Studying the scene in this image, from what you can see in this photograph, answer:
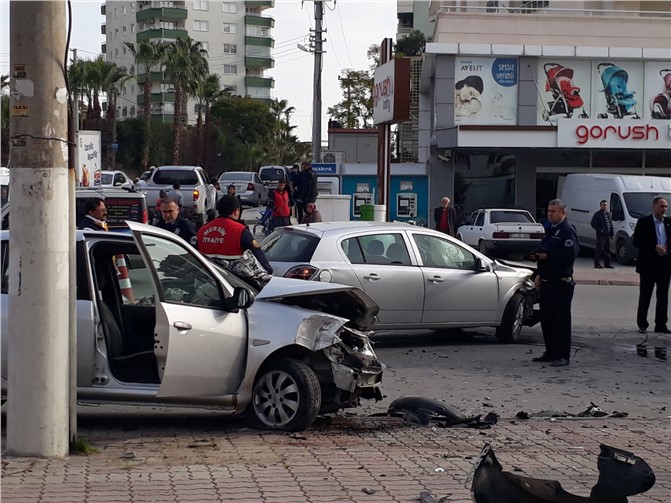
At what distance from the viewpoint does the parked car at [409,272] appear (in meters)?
11.9

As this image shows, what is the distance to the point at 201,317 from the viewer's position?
7422 mm

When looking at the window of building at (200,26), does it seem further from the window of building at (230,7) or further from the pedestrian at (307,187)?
the pedestrian at (307,187)

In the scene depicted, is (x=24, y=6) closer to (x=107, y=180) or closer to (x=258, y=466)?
(x=258, y=466)

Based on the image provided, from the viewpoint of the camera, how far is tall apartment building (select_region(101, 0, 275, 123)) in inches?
3238

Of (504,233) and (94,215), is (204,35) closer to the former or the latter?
(504,233)

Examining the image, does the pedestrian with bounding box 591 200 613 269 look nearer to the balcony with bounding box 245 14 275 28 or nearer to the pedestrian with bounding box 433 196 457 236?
the pedestrian with bounding box 433 196 457 236

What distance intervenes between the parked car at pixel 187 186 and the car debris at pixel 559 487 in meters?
25.4

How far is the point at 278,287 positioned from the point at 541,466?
257 cm

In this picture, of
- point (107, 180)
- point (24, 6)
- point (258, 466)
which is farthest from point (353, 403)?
point (107, 180)

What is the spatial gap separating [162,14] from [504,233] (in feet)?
200

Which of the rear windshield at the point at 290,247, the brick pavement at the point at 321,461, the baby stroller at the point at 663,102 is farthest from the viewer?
the baby stroller at the point at 663,102

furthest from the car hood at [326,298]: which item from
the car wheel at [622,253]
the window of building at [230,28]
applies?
the window of building at [230,28]

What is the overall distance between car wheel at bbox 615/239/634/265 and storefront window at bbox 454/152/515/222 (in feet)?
31.3

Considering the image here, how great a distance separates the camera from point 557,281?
11094 millimetres
